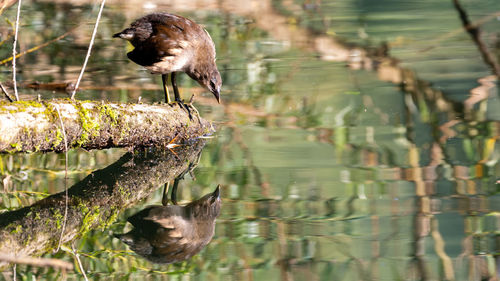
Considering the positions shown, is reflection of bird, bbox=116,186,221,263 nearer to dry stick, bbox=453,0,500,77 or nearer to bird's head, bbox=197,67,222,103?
bird's head, bbox=197,67,222,103

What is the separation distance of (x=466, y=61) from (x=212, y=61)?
10.9 feet

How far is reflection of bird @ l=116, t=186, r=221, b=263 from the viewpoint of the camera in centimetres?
298

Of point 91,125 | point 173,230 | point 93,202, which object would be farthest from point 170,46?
point 173,230

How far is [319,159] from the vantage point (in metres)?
4.42

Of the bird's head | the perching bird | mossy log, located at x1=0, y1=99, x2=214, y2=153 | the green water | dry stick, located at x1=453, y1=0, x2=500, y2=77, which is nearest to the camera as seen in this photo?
the green water

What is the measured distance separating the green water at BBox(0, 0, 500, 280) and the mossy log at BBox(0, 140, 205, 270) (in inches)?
2.3

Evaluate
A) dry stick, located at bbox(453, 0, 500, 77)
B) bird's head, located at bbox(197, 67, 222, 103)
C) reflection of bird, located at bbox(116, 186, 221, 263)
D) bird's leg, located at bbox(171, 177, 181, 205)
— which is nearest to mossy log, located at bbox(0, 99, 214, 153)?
bird's head, located at bbox(197, 67, 222, 103)

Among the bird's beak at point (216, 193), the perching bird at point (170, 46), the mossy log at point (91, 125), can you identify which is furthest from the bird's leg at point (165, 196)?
the perching bird at point (170, 46)

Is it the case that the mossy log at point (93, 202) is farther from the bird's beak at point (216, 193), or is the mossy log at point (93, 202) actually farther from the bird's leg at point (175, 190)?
the bird's beak at point (216, 193)

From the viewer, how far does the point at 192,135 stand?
5086mm

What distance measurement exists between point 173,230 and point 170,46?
77.4 inches

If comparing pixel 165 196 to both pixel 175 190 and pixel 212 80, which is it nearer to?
pixel 175 190

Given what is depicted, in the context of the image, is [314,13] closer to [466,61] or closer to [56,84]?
[466,61]

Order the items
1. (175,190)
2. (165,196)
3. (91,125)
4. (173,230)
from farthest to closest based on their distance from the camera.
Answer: (91,125) < (175,190) < (165,196) < (173,230)
